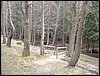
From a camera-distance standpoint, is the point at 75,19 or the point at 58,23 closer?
the point at 75,19

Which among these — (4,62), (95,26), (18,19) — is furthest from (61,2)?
(4,62)

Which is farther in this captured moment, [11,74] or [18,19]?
[18,19]

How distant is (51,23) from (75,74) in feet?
93.0

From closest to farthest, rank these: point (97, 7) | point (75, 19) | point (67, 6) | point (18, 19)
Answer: point (75, 19) → point (97, 7) → point (67, 6) → point (18, 19)

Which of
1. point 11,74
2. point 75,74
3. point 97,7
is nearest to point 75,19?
point 75,74

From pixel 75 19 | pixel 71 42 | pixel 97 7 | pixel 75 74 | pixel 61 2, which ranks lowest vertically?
pixel 75 74

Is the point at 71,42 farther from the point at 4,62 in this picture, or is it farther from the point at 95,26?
the point at 95,26

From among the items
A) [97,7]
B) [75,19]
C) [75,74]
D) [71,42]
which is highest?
[97,7]

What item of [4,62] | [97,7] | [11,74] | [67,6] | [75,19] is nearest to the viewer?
[11,74]

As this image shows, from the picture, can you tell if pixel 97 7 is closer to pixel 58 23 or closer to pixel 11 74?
pixel 58 23

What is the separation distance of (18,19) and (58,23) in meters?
8.56

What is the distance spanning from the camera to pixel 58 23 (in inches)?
1496

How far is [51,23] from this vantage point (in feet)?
123

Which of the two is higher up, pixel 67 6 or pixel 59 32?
pixel 67 6
